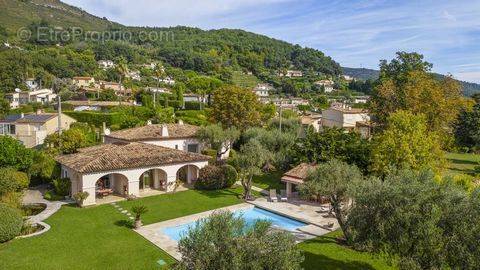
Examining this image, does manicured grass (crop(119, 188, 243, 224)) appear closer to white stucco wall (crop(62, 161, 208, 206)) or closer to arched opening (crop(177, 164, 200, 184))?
white stucco wall (crop(62, 161, 208, 206))

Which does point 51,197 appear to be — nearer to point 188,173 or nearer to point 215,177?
point 188,173

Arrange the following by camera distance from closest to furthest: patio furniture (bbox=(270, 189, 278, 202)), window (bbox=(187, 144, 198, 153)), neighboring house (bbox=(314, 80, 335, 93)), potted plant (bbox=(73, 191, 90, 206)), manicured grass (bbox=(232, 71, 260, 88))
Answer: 1. potted plant (bbox=(73, 191, 90, 206))
2. patio furniture (bbox=(270, 189, 278, 202))
3. window (bbox=(187, 144, 198, 153))
4. manicured grass (bbox=(232, 71, 260, 88))
5. neighboring house (bbox=(314, 80, 335, 93))

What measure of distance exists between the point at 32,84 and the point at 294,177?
338 ft

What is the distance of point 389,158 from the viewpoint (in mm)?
27688

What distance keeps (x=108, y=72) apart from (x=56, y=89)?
32.0m

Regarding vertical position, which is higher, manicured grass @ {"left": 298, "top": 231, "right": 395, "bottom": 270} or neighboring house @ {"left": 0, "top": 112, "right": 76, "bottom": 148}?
neighboring house @ {"left": 0, "top": 112, "right": 76, "bottom": 148}

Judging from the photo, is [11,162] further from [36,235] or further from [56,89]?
[56,89]

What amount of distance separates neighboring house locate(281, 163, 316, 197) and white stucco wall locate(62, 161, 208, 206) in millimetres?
A: 7739

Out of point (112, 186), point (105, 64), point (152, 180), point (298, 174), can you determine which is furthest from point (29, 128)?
point (105, 64)

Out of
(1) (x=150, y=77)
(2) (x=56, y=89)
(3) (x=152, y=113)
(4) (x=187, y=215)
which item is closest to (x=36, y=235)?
(4) (x=187, y=215)

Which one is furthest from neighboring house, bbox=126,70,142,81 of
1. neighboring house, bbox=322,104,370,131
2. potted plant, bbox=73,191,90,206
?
potted plant, bbox=73,191,90,206

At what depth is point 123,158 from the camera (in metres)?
30.3

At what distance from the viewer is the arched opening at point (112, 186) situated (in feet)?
98.5

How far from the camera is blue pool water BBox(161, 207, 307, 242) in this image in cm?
2294
